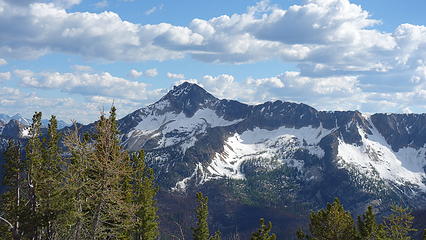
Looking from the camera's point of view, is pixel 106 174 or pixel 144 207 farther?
pixel 144 207

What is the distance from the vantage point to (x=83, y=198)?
124ft

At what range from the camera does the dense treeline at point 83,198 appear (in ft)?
114

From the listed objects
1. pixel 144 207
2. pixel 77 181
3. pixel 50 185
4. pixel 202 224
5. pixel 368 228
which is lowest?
pixel 202 224

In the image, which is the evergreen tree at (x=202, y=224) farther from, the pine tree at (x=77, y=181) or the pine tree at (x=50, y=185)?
the pine tree at (x=77, y=181)

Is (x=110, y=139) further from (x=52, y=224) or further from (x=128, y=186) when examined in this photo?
(x=128, y=186)

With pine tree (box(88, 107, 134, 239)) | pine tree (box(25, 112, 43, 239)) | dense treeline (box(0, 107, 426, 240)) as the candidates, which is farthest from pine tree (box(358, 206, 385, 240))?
pine tree (box(25, 112, 43, 239))

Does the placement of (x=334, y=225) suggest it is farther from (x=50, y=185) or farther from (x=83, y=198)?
(x=50, y=185)

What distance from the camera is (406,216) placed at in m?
47.2

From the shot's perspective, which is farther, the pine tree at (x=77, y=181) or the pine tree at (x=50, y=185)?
the pine tree at (x=50, y=185)

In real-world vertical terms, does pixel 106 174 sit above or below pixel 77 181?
above

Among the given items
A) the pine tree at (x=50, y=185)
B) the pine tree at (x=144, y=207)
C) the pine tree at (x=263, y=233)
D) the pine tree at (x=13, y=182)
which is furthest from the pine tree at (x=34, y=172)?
the pine tree at (x=263, y=233)

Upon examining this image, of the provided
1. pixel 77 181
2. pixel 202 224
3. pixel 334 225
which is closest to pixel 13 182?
pixel 77 181

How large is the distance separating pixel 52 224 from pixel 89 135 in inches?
384

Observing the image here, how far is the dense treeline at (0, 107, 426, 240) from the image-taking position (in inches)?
1369
